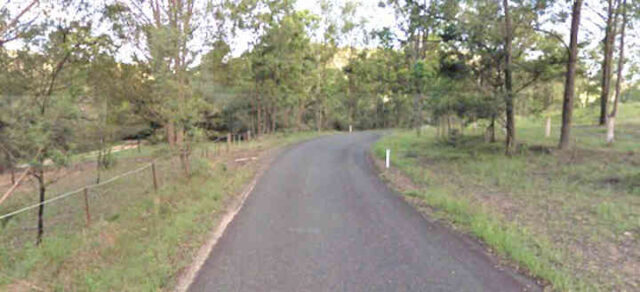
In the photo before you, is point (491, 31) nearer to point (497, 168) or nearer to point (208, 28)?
point (497, 168)

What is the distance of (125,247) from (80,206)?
6.72 meters

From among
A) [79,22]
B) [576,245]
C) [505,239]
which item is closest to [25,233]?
[79,22]

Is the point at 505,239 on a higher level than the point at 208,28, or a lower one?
lower

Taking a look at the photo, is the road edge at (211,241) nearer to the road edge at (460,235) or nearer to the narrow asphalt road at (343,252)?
the narrow asphalt road at (343,252)

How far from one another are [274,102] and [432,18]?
19002 mm

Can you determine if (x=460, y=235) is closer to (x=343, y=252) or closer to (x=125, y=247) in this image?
(x=343, y=252)

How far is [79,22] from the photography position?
1061cm

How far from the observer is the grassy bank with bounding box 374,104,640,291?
454cm

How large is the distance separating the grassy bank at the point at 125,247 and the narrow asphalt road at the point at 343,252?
21.5 inches

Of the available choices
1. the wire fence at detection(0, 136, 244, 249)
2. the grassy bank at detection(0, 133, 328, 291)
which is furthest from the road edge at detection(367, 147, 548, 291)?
the wire fence at detection(0, 136, 244, 249)

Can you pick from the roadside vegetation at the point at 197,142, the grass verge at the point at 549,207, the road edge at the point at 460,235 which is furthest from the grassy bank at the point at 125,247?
the grass verge at the point at 549,207

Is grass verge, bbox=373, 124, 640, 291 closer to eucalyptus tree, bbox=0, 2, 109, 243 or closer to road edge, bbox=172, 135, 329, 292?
road edge, bbox=172, 135, 329, 292

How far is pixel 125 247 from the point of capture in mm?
5207

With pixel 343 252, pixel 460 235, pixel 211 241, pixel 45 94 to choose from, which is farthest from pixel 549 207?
pixel 45 94
